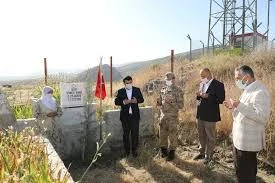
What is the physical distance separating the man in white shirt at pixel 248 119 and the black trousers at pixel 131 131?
3096 millimetres

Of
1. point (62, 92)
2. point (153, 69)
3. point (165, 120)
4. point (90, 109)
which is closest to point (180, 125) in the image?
point (165, 120)

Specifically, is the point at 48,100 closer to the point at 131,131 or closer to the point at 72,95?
the point at 72,95

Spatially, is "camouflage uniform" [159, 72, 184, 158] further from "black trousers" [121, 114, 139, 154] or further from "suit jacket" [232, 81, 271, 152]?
"suit jacket" [232, 81, 271, 152]

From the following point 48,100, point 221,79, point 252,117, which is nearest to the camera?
point 252,117

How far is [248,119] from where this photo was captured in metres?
5.43

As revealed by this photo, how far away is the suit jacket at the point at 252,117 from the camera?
5.23m

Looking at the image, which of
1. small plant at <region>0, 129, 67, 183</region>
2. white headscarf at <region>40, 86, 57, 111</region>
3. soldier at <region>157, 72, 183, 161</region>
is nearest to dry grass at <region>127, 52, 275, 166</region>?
soldier at <region>157, 72, 183, 161</region>

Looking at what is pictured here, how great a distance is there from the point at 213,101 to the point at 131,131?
6.13 ft

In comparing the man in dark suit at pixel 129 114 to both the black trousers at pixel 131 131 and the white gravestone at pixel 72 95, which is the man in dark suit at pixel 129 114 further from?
the white gravestone at pixel 72 95

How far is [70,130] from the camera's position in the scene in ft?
27.9

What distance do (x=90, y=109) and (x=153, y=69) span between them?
11.0 m

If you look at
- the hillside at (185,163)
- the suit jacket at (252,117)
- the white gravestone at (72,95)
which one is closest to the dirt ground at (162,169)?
the hillside at (185,163)

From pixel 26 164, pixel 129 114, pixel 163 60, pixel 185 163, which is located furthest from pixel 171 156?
pixel 163 60

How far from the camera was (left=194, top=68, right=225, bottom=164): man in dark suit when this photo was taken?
300 inches
